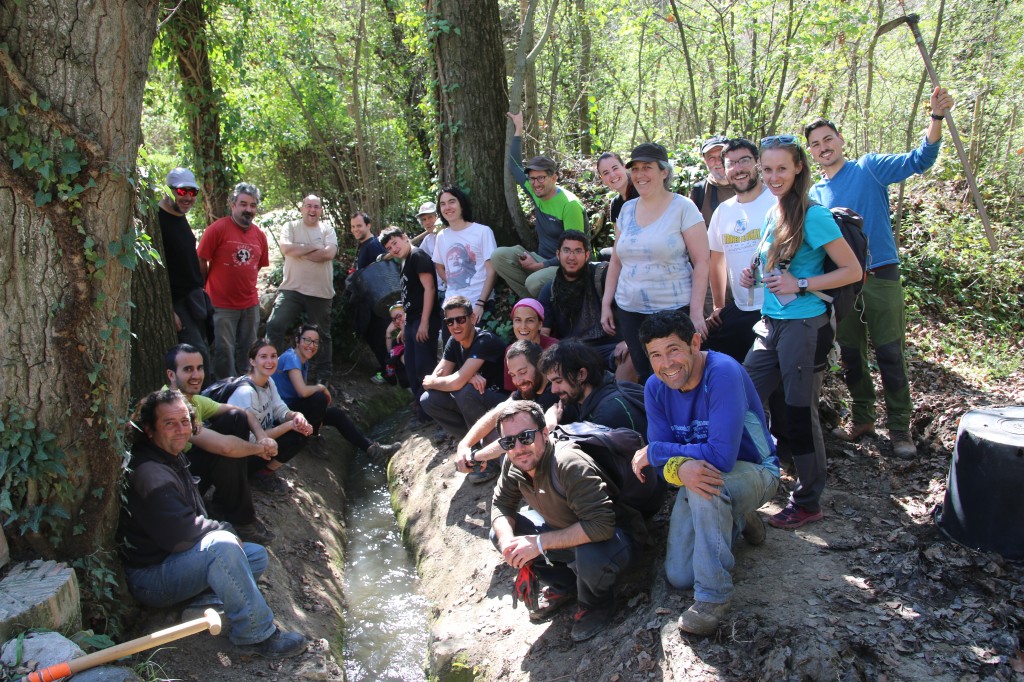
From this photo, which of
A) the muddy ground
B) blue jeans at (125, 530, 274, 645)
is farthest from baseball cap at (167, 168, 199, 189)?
blue jeans at (125, 530, 274, 645)

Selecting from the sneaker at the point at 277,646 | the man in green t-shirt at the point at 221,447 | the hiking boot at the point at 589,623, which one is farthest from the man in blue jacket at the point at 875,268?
the man in green t-shirt at the point at 221,447

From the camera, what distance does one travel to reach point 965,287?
23.8 feet

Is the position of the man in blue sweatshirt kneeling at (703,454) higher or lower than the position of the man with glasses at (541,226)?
lower

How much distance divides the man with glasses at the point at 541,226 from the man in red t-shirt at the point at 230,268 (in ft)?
7.35

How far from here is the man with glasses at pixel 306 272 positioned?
746 cm

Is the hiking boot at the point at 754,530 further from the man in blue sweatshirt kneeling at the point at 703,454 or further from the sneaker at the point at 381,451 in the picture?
the sneaker at the point at 381,451

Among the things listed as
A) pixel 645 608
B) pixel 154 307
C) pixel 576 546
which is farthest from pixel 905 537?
pixel 154 307

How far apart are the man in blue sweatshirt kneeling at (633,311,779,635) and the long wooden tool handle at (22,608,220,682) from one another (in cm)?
211

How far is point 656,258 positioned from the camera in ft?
15.5

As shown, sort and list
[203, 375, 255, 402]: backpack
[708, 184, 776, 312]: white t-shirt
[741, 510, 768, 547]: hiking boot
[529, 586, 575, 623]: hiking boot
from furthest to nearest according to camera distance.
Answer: [203, 375, 255, 402]: backpack → [708, 184, 776, 312]: white t-shirt → [529, 586, 575, 623]: hiking boot → [741, 510, 768, 547]: hiking boot

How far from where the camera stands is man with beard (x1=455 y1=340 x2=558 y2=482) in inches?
192

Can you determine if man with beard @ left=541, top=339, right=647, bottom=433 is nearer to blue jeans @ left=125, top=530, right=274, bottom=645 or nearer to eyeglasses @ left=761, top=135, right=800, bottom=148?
eyeglasses @ left=761, top=135, right=800, bottom=148

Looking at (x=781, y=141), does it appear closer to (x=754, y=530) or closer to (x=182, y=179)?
(x=754, y=530)

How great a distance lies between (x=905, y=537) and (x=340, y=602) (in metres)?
3.53
